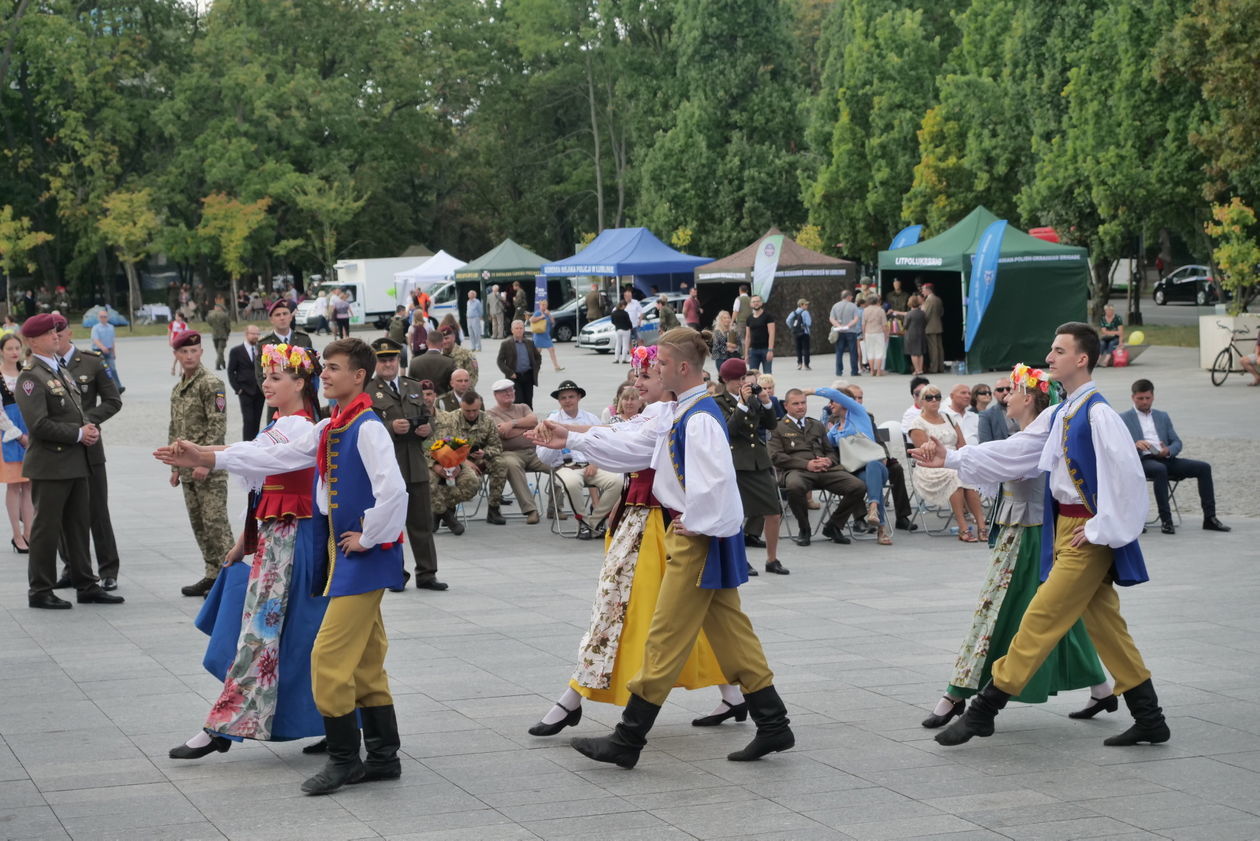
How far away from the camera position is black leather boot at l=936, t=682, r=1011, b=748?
250 inches

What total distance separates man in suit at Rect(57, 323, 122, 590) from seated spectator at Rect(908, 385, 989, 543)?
246 inches

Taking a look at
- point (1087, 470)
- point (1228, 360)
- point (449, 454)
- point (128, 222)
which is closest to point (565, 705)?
point (1087, 470)

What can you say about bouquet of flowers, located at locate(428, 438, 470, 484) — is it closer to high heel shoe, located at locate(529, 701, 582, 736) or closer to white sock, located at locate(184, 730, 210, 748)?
high heel shoe, located at locate(529, 701, 582, 736)

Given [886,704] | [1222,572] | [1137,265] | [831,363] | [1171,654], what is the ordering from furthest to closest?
1. [1137,265]
2. [831,363]
3. [1222,572]
4. [1171,654]
5. [886,704]

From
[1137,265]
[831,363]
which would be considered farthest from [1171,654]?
[1137,265]

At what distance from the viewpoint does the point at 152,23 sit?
2429 inches

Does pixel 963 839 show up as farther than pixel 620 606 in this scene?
No

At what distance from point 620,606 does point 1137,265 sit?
40.6 m

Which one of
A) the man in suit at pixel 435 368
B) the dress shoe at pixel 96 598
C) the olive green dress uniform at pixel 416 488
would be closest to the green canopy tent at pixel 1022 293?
the man in suit at pixel 435 368

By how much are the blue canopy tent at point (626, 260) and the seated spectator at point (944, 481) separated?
88.9 feet

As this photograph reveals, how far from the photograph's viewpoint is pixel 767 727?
243 inches

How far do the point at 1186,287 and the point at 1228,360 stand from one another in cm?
2864

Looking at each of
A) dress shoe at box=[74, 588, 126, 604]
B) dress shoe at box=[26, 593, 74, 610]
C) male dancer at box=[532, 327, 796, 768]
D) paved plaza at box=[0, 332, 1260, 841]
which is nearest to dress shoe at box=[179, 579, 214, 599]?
paved plaza at box=[0, 332, 1260, 841]

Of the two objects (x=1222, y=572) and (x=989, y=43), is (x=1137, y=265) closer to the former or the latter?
(x=989, y=43)
